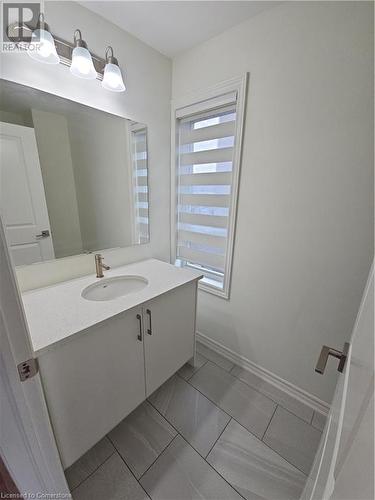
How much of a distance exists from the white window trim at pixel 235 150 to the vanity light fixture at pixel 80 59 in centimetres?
71

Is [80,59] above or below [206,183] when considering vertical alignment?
above

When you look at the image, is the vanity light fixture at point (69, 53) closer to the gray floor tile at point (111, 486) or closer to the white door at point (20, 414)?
the white door at point (20, 414)

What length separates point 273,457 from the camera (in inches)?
42.5

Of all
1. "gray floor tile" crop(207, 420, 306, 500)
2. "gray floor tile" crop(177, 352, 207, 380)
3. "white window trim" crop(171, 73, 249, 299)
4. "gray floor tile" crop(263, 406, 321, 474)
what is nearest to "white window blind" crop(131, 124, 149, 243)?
"white window trim" crop(171, 73, 249, 299)

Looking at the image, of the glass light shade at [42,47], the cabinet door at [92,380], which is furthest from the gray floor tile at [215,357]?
the glass light shade at [42,47]

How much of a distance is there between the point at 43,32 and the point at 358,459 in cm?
173

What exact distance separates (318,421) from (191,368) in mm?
897

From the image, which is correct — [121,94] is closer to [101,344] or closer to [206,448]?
[101,344]

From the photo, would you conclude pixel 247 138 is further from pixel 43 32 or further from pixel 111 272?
pixel 111 272

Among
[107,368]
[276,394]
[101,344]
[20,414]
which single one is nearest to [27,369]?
[20,414]

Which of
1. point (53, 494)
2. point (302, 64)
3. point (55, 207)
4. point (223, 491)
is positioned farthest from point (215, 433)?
point (302, 64)

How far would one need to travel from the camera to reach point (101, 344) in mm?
921

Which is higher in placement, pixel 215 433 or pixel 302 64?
pixel 302 64

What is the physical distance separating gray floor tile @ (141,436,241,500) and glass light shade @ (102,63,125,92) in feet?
7.07
